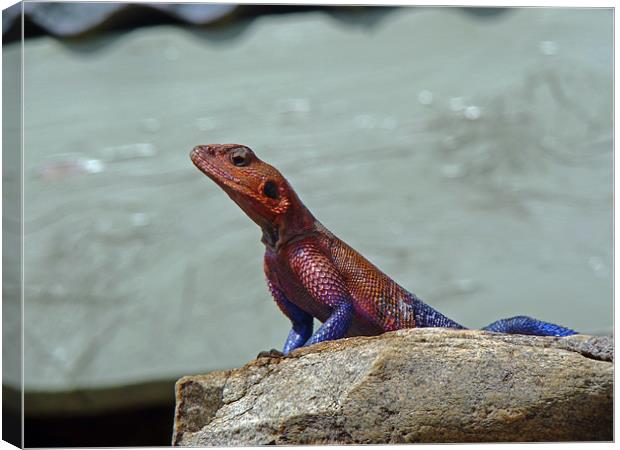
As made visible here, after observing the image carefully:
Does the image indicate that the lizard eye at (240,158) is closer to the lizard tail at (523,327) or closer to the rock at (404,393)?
the rock at (404,393)

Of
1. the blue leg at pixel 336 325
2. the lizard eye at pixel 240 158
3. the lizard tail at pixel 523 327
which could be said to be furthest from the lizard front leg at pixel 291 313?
the lizard tail at pixel 523 327

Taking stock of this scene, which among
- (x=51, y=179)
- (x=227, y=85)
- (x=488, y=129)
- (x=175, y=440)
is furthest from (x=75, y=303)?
(x=488, y=129)

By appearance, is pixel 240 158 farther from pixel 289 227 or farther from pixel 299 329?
pixel 299 329

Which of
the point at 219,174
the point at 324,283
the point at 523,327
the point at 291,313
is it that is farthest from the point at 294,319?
the point at 523,327

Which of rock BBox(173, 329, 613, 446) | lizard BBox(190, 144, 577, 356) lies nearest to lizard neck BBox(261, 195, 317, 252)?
lizard BBox(190, 144, 577, 356)

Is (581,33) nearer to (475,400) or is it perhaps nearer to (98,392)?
(475,400)

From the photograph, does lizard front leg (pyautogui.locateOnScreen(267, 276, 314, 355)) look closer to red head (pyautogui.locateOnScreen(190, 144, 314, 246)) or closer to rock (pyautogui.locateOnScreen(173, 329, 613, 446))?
red head (pyautogui.locateOnScreen(190, 144, 314, 246))

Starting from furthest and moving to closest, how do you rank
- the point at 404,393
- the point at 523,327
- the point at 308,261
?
the point at 523,327, the point at 308,261, the point at 404,393
